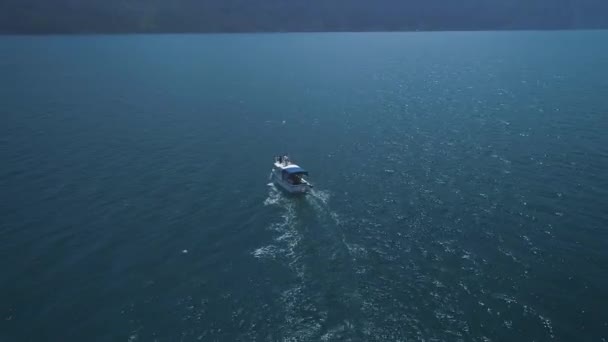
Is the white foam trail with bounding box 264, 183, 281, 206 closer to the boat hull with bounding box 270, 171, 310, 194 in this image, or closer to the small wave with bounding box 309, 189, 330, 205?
the boat hull with bounding box 270, 171, 310, 194

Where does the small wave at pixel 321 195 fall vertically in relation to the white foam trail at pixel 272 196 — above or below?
above

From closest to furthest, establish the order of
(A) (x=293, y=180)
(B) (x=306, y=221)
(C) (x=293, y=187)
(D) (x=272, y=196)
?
(B) (x=306, y=221), (C) (x=293, y=187), (A) (x=293, y=180), (D) (x=272, y=196)

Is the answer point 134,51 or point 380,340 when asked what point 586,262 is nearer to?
point 380,340

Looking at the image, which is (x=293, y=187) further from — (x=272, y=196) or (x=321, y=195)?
(x=321, y=195)

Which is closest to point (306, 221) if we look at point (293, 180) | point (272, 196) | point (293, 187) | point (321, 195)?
point (293, 187)

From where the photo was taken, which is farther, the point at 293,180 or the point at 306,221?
the point at 293,180

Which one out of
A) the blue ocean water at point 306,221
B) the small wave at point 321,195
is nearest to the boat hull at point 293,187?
the small wave at point 321,195

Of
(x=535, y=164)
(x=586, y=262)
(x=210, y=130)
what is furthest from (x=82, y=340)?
(x=535, y=164)

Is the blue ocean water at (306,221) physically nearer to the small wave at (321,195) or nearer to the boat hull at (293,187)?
the small wave at (321,195)

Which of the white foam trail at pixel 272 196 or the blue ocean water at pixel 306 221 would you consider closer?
the blue ocean water at pixel 306 221
